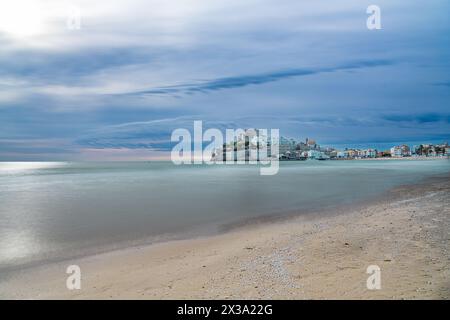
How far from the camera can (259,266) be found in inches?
227

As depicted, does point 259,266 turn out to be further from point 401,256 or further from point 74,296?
point 74,296

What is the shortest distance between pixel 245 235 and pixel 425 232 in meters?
4.55

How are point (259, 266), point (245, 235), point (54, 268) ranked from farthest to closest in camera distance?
point (245, 235), point (54, 268), point (259, 266)

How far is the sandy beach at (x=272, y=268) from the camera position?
467 cm

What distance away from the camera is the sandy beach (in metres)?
4.67

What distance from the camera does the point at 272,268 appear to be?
5609 mm
